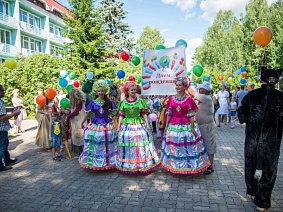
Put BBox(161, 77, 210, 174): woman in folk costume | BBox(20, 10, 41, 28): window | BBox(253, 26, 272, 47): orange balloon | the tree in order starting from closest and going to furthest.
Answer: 1. BBox(161, 77, 210, 174): woman in folk costume
2. BBox(253, 26, 272, 47): orange balloon
3. BBox(20, 10, 41, 28): window
4. the tree

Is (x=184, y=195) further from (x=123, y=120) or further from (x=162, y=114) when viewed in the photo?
(x=162, y=114)

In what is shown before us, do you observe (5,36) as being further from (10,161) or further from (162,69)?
(162,69)

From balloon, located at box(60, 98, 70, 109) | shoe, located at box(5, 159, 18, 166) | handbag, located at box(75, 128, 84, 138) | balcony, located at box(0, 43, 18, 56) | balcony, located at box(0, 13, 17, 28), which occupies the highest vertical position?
balcony, located at box(0, 13, 17, 28)

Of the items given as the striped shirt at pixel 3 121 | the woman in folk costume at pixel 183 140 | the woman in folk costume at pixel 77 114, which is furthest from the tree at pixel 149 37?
the woman in folk costume at pixel 183 140

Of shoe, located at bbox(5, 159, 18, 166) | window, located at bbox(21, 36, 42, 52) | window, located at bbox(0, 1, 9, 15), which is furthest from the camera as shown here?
window, located at bbox(21, 36, 42, 52)

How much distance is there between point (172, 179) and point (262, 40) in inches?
185

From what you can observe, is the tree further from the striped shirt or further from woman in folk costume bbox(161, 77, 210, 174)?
woman in folk costume bbox(161, 77, 210, 174)

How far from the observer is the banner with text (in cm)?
535

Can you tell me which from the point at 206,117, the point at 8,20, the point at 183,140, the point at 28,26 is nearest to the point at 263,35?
the point at 206,117

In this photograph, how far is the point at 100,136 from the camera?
17.0ft

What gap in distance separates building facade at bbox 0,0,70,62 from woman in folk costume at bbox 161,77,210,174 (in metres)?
19.9

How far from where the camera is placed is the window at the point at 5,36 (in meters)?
24.8

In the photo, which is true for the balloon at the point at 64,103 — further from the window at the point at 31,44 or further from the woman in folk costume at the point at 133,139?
the window at the point at 31,44

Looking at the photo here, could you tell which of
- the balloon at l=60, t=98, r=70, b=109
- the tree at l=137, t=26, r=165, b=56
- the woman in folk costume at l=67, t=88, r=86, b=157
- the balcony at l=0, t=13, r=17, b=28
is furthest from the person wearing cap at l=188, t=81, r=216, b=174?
the tree at l=137, t=26, r=165, b=56
